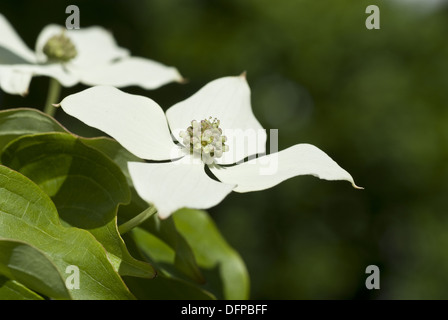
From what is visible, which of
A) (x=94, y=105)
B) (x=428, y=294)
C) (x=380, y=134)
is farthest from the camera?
(x=380, y=134)

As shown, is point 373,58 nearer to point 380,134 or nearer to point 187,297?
point 380,134

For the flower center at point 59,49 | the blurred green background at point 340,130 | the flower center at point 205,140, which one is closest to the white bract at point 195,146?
the flower center at point 205,140

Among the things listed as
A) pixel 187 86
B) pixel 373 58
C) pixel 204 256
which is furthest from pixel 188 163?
pixel 187 86

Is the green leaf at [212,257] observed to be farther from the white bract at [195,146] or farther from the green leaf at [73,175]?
the green leaf at [73,175]

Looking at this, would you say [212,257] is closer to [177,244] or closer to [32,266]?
[177,244]

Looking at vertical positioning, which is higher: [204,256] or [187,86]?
[187,86]

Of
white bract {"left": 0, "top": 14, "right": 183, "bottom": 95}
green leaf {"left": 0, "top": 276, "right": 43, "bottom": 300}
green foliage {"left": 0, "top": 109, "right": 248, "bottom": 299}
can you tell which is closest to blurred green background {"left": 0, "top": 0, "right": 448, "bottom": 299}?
white bract {"left": 0, "top": 14, "right": 183, "bottom": 95}
